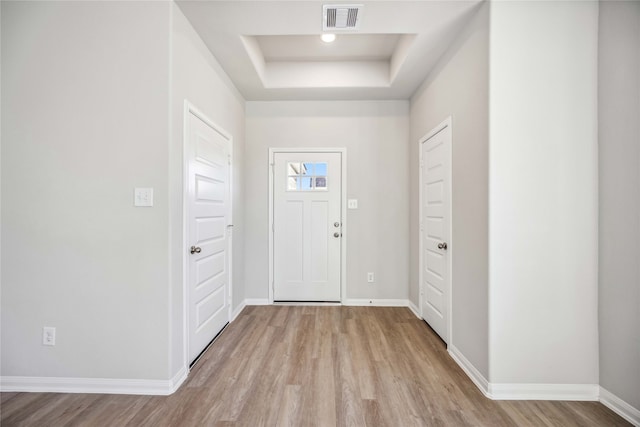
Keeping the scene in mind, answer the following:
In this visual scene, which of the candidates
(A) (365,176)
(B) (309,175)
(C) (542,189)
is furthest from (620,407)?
(B) (309,175)

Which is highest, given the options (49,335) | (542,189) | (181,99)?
(181,99)

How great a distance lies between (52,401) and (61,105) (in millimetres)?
1911

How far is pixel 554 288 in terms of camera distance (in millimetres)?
1864

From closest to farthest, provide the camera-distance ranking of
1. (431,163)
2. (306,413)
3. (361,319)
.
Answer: (306,413) < (431,163) < (361,319)

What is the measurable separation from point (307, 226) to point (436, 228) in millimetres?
1543

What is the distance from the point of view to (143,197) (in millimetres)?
1903

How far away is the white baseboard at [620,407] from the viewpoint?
1.62 m

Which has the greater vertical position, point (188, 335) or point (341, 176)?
point (341, 176)

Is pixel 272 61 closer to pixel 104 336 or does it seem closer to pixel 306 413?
pixel 104 336

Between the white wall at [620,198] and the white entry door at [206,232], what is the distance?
9.16 ft

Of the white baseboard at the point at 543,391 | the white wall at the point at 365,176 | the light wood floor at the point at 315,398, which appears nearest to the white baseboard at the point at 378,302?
the white wall at the point at 365,176

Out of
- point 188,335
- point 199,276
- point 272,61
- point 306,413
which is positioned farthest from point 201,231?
point 272,61

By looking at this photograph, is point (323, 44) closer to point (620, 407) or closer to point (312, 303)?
point (312, 303)

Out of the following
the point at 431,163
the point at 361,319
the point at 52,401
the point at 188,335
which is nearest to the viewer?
the point at 52,401
